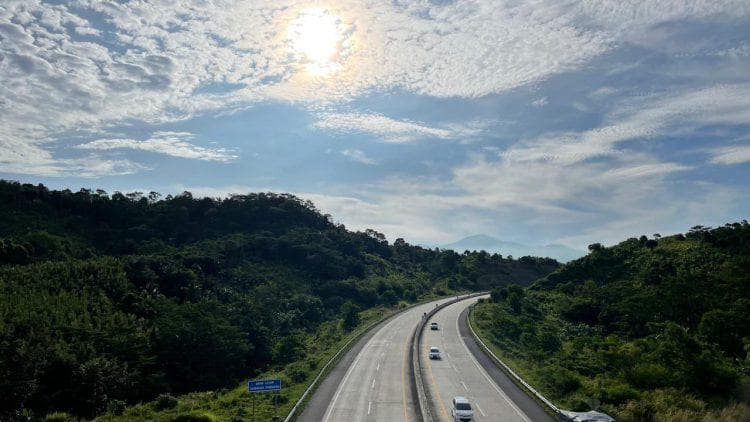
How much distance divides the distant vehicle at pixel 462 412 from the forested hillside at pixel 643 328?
25.6ft

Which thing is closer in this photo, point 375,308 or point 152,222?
point 375,308

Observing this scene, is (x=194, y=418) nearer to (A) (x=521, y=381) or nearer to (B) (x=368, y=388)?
Result: (B) (x=368, y=388)

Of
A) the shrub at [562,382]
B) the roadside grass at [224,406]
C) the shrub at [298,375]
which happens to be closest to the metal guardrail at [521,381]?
the shrub at [562,382]

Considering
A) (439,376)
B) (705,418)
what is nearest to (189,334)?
(439,376)

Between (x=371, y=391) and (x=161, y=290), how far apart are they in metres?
50.5

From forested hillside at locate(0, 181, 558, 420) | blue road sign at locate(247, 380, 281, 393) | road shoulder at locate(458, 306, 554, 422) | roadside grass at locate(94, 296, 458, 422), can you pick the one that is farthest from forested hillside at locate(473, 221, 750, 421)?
forested hillside at locate(0, 181, 558, 420)

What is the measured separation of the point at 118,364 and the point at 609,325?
71630 mm

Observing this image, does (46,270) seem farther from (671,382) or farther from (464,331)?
(671,382)

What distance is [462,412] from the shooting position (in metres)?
30.3

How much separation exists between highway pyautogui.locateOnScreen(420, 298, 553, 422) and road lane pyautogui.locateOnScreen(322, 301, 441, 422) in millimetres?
2399

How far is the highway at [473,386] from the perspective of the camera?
108ft

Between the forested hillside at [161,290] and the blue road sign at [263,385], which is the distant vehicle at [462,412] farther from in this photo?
the forested hillside at [161,290]

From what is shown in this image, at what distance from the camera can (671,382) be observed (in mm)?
35156

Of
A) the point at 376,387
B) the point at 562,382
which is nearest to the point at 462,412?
the point at 562,382
